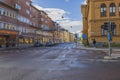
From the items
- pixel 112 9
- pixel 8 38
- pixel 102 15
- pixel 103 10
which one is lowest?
pixel 8 38

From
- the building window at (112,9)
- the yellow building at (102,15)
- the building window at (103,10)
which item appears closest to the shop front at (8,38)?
the yellow building at (102,15)

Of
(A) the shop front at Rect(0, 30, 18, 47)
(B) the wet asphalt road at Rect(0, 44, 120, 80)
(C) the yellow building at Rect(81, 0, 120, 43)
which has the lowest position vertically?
(B) the wet asphalt road at Rect(0, 44, 120, 80)

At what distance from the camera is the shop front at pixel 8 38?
57.3 m

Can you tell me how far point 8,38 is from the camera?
62031mm

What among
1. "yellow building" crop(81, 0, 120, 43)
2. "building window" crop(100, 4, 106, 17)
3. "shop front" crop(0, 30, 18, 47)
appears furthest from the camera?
"shop front" crop(0, 30, 18, 47)

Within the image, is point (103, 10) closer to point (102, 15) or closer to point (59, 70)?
point (102, 15)

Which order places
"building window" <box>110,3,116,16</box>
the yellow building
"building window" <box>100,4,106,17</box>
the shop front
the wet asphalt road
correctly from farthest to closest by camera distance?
the shop front, "building window" <box>100,4,106,17</box>, "building window" <box>110,3,116,16</box>, the yellow building, the wet asphalt road

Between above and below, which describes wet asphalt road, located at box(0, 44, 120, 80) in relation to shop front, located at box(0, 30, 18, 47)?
below

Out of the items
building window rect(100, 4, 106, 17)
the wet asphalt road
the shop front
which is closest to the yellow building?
building window rect(100, 4, 106, 17)

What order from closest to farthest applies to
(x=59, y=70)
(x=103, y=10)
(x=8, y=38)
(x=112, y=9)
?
(x=59, y=70)
(x=112, y=9)
(x=103, y=10)
(x=8, y=38)

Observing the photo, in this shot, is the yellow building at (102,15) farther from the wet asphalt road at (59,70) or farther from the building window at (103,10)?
the wet asphalt road at (59,70)

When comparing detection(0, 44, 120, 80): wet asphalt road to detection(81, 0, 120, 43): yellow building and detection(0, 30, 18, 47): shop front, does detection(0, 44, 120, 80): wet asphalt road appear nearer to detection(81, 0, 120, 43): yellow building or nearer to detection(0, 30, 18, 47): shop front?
detection(81, 0, 120, 43): yellow building

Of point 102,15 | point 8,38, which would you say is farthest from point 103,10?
point 8,38

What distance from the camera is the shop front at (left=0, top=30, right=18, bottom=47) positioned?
57263 millimetres
